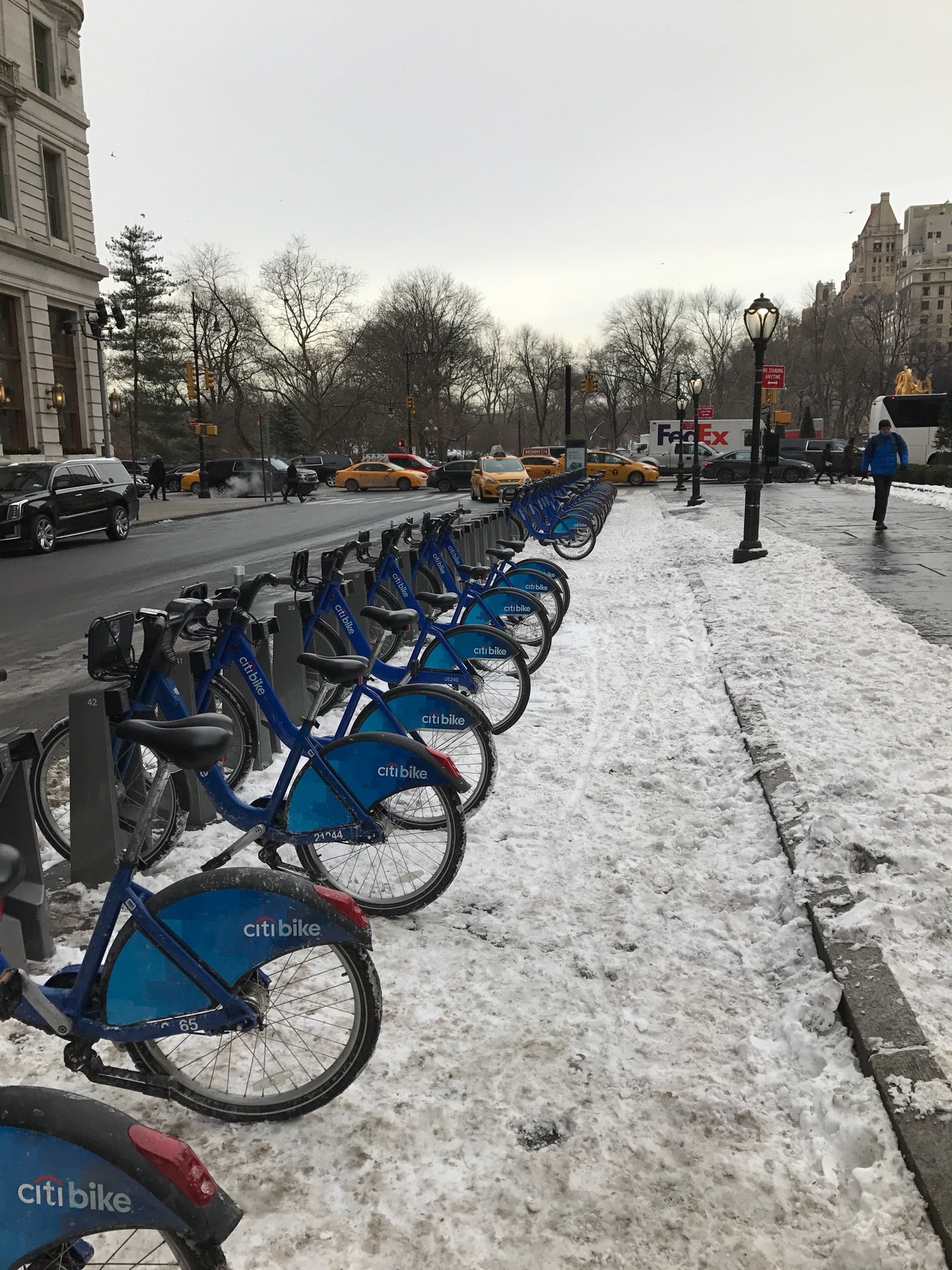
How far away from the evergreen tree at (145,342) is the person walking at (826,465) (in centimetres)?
5029

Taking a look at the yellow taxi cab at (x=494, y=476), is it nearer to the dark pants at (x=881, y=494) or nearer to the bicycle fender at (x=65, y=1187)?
the dark pants at (x=881, y=494)

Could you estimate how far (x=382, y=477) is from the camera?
47.9 metres

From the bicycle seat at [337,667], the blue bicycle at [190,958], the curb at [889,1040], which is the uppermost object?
the bicycle seat at [337,667]

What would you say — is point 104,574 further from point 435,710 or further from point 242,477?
point 242,477

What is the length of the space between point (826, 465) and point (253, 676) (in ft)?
138

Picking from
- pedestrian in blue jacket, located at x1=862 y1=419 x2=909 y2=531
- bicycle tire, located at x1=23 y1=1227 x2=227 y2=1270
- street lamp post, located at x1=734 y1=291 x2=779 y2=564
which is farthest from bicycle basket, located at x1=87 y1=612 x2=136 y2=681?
pedestrian in blue jacket, located at x1=862 y1=419 x2=909 y2=531

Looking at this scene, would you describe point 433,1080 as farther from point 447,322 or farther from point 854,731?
point 447,322

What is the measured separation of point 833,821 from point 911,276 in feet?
568

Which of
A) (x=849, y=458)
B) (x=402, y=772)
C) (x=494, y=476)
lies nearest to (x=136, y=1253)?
(x=402, y=772)

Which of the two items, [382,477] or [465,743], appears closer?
[465,743]

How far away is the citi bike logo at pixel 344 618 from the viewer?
5.23 m

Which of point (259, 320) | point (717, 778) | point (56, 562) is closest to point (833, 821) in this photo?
point (717, 778)

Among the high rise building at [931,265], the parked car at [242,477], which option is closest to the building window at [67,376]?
the parked car at [242,477]

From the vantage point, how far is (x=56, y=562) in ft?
57.5
